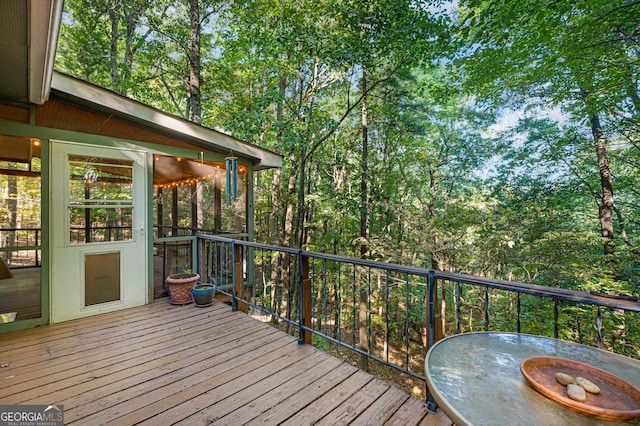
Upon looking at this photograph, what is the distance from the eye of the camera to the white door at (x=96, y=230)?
10.5ft

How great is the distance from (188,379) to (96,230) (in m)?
2.56

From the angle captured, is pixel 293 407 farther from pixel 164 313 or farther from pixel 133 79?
pixel 133 79

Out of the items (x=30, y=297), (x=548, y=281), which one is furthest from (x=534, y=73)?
(x=30, y=297)

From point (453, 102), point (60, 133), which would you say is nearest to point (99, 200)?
point (60, 133)

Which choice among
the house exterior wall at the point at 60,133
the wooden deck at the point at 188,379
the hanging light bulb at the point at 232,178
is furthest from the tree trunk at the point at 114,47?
the wooden deck at the point at 188,379

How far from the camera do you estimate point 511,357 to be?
1143 millimetres

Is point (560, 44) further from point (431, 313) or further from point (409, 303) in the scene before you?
point (409, 303)

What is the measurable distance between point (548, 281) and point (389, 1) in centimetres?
761

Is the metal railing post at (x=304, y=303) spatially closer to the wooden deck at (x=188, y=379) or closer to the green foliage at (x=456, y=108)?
the wooden deck at (x=188, y=379)

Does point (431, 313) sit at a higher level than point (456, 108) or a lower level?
lower

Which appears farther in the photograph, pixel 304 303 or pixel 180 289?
pixel 180 289

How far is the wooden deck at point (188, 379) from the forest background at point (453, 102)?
487cm

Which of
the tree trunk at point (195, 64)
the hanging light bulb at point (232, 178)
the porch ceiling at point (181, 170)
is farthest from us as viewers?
the tree trunk at point (195, 64)

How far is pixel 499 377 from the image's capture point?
3.29ft
